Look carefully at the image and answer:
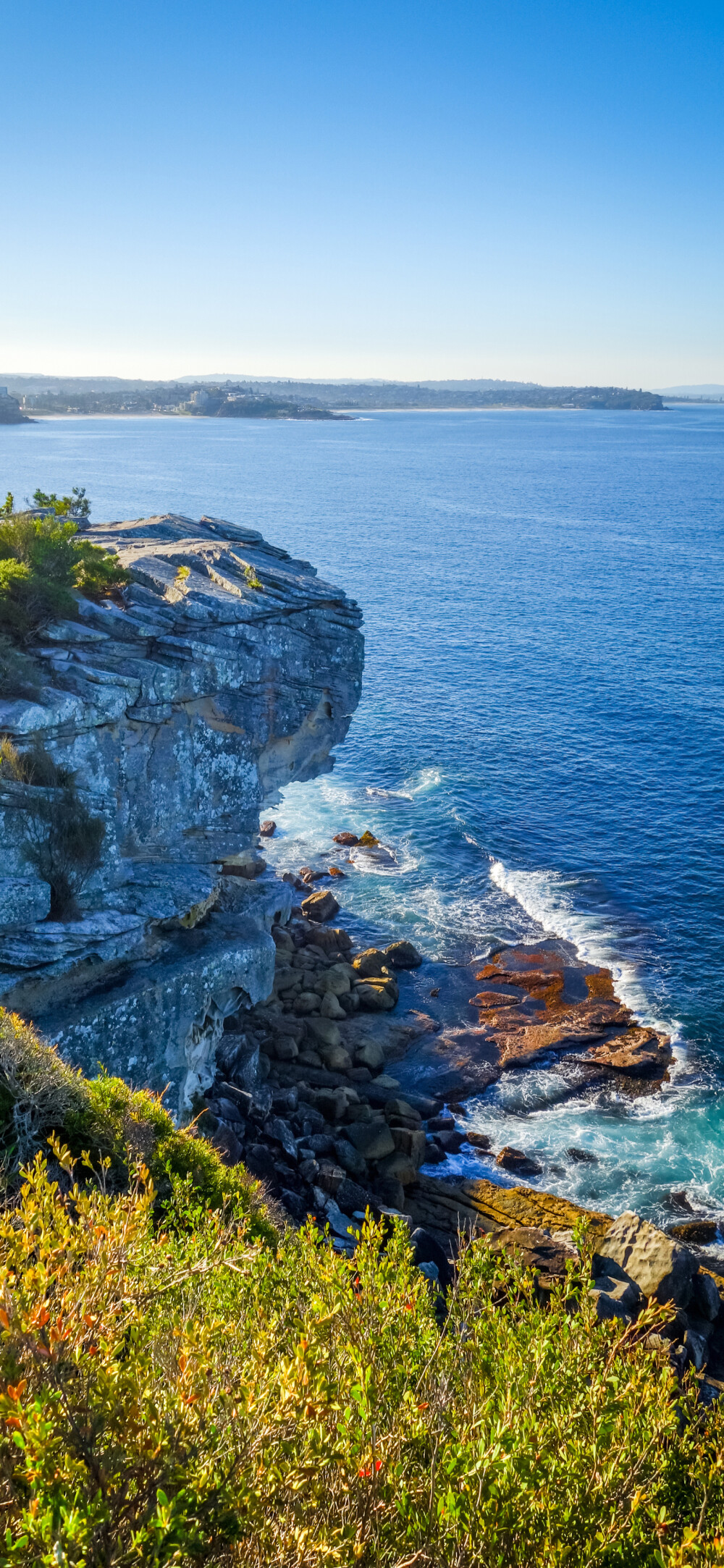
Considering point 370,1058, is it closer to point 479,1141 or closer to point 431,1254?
point 479,1141

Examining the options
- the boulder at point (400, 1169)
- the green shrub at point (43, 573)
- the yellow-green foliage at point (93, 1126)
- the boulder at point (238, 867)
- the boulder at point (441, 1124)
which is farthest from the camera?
the boulder at point (238, 867)

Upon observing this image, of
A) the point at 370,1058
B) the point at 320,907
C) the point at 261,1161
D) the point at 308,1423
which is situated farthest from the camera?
the point at 320,907

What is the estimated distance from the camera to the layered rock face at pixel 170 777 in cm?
2344

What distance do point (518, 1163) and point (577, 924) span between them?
14280 millimetres

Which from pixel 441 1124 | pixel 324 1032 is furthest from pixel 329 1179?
pixel 324 1032

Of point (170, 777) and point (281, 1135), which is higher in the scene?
point (170, 777)

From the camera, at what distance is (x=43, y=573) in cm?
2800

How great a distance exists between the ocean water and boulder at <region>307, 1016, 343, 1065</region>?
4.45m

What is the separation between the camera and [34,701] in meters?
24.4

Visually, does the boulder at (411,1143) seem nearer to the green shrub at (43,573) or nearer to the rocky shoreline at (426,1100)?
the rocky shoreline at (426,1100)

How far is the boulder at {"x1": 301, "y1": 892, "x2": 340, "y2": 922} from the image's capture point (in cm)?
4344

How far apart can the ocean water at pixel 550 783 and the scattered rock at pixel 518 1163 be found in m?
0.53

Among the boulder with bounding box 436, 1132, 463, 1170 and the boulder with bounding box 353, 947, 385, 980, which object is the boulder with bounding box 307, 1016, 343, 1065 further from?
the boulder with bounding box 436, 1132, 463, 1170

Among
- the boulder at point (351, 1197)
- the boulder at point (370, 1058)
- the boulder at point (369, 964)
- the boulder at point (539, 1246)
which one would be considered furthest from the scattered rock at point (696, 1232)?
the boulder at point (369, 964)
